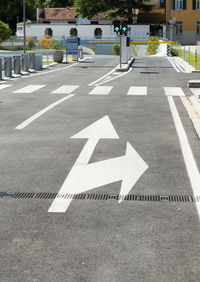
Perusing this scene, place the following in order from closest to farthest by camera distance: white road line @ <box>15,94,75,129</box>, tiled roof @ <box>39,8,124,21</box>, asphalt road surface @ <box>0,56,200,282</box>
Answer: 1. asphalt road surface @ <box>0,56,200,282</box>
2. white road line @ <box>15,94,75,129</box>
3. tiled roof @ <box>39,8,124,21</box>

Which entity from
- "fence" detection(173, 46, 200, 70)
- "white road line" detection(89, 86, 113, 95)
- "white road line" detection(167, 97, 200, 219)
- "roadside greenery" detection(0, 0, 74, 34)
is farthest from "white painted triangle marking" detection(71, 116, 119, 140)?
"roadside greenery" detection(0, 0, 74, 34)

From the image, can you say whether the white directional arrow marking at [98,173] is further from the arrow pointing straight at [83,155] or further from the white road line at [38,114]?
the white road line at [38,114]

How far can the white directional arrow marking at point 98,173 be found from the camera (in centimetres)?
734

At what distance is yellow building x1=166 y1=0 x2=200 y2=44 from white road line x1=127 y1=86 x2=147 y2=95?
6227 cm

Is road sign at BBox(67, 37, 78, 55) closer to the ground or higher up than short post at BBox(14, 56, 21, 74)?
higher up

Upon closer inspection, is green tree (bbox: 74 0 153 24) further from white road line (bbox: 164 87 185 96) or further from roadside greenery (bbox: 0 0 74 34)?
white road line (bbox: 164 87 185 96)

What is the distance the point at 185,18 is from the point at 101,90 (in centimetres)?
6938

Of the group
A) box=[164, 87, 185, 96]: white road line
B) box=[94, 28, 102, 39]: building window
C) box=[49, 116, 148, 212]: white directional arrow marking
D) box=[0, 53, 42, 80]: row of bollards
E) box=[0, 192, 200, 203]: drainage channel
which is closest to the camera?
box=[0, 192, 200, 203]: drainage channel

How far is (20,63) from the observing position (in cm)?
2995

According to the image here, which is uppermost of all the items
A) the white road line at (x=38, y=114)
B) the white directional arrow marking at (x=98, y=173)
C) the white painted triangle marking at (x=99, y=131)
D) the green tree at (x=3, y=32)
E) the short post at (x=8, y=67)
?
the green tree at (x=3, y=32)

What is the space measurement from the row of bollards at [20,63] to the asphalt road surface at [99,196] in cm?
1254

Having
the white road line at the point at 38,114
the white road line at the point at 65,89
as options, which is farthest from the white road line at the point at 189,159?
the white road line at the point at 65,89

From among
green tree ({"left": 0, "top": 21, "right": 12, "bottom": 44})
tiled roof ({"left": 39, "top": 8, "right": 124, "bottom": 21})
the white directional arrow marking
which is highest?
tiled roof ({"left": 39, "top": 8, "right": 124, "bottom": 21})

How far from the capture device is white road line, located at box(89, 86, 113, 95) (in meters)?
20.5
